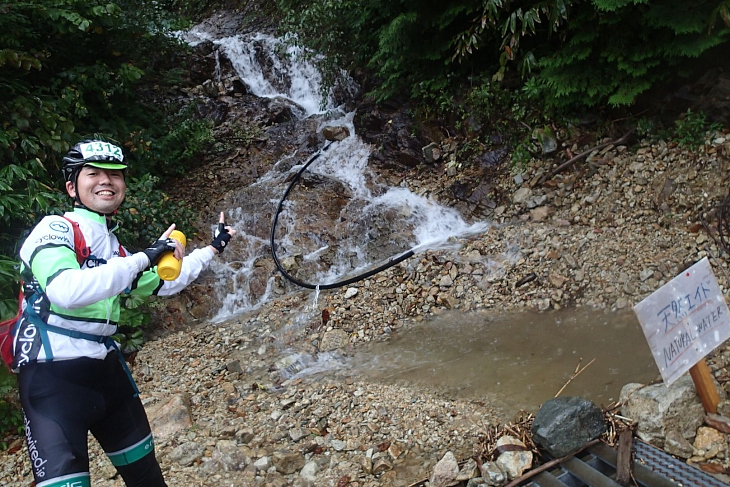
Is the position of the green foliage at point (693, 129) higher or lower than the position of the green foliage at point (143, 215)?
lower

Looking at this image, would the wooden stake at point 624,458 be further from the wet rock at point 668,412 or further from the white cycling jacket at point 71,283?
the white cycling jacket at point 71,283

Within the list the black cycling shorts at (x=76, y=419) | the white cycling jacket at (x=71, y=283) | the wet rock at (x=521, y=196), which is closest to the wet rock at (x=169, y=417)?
the black cycling shorts at (x=76, y=419)

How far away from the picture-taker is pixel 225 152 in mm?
7820

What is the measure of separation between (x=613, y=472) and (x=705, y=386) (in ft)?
1.93

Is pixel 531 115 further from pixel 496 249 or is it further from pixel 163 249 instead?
pixel 163 249

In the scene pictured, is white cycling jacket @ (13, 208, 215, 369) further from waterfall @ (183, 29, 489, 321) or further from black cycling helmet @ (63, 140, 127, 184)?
waterfall @ (183, 29, 489, 321)

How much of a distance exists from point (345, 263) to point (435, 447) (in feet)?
10.6

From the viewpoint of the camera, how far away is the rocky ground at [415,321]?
2.77m

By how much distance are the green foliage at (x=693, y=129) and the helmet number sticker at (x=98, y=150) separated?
4.99 meters

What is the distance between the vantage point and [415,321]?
4.48 m

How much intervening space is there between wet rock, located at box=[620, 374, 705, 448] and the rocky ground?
0.20 meters

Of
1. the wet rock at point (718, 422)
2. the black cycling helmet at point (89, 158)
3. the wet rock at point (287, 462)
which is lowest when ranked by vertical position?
the wet rock at point (718, 422)

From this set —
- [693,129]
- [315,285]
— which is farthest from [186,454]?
[693,129]

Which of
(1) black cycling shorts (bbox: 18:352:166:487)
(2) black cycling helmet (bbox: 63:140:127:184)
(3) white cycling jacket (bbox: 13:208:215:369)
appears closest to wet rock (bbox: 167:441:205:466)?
(1) black cycling shorts (bbox: 18:352:166:487)
